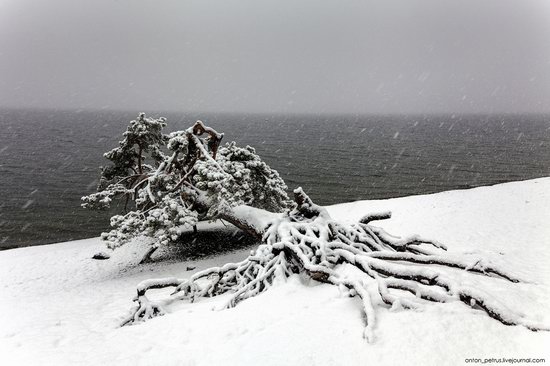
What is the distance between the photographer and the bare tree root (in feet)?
17.5

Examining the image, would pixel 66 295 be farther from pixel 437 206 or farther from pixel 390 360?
pixel 437 206

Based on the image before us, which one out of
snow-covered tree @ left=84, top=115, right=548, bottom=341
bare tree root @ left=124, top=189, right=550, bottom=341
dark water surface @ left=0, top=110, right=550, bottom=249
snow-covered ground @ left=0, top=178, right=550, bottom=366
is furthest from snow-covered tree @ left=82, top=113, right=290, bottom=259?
dark water surface @ left=0, top=110, right=550, bottom=249

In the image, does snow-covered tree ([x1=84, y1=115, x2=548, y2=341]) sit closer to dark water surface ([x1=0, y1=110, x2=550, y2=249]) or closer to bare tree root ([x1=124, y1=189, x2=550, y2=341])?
bare tree root ([x1=124, y1=189, x2=550, y2=341])

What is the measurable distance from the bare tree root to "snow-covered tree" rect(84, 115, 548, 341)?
0.02 metres

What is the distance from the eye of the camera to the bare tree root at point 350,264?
5340mm

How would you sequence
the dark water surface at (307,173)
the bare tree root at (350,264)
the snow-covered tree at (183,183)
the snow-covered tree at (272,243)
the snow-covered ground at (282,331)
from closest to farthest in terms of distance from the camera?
the snow-covered ground at (282,331)
the bare tree root at (350,264)
the snow-covered tree at (272,243)
the snow-covered tree at (183,183)
the dark water surface at (307,173)

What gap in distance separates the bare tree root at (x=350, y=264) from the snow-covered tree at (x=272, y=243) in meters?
0.02

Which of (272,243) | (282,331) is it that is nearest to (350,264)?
(272,243)

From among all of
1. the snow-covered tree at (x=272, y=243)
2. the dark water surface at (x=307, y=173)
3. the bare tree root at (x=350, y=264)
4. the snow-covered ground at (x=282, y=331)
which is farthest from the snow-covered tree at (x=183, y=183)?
the dark water surface at (x=307, y=173)

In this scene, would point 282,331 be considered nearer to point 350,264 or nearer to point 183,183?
point 350,264

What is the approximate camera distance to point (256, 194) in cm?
1705

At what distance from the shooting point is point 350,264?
7.40 m

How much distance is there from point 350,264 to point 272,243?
2265 mm

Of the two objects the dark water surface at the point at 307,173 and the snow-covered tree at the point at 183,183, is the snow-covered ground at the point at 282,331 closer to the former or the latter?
the snow-covered tree at the point at 183,183
